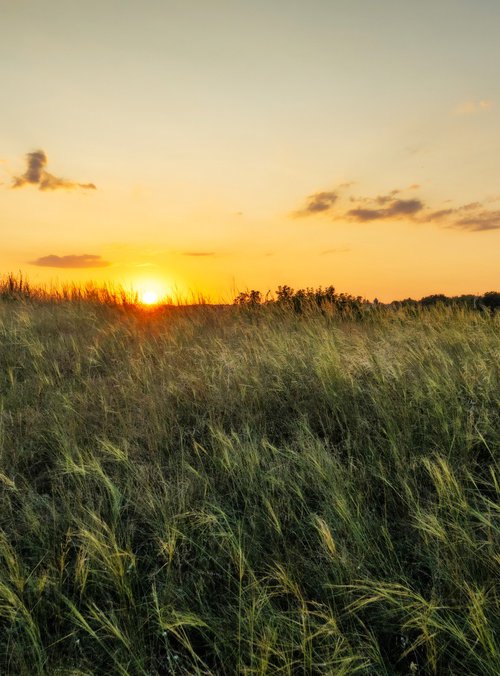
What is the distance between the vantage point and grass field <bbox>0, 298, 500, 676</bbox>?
1799 millimetres

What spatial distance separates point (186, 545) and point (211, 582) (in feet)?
1.00

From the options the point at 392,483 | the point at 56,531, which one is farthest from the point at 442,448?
the point at 56,531

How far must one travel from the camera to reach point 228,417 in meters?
3.86

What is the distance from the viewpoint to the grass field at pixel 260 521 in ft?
5.90

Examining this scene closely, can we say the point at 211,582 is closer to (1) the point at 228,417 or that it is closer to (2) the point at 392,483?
(2) the point at 392,483

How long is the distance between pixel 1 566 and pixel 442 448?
2.50 meters

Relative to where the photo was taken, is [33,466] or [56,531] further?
[33,466]

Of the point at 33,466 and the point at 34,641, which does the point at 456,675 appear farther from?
the point at 33,466

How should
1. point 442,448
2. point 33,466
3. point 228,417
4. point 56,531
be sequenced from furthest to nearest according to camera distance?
point 228,417 < point 33,466 < point 442,448 < point 56,531

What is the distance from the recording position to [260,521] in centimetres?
248

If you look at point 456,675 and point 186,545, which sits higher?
point 186,545

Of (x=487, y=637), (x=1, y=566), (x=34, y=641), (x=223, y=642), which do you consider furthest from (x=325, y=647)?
(x=1, y=566)

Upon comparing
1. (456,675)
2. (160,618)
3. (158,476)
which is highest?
(158,476)

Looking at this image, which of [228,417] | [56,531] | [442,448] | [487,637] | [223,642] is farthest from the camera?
[228,417]
